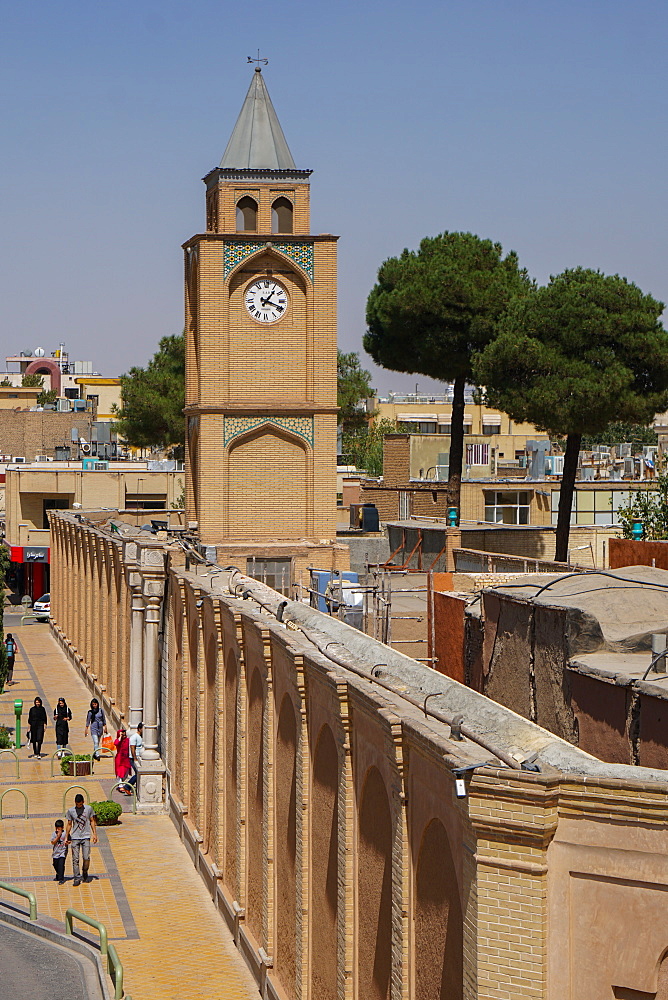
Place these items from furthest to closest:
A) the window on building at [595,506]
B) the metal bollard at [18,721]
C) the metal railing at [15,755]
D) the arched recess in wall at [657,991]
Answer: the window on building at [595,506] → the metal bollard at [18,721] → the metal railing at [15,755] → the arched recess in wall at [657,991]

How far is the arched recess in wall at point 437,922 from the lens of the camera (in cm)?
989

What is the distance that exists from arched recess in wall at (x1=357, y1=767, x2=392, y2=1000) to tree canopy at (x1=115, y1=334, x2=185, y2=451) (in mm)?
52458

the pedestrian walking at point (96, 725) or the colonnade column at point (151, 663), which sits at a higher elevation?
the colonnade column at point (151, 663)

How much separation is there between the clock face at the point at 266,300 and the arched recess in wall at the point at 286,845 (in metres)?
17.8

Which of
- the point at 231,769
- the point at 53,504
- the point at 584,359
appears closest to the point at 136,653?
the point at 231,769

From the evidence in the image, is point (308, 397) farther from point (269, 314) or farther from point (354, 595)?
point (354, 595)

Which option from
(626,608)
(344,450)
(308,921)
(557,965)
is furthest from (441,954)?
(344,450)

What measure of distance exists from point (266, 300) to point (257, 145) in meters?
3.72

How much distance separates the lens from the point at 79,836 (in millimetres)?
19984

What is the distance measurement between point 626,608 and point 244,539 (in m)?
19.1

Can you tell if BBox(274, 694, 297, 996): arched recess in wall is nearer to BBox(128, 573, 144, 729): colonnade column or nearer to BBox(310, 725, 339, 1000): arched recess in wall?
BBox(310, 725, 339, 1000): arched recess in wall

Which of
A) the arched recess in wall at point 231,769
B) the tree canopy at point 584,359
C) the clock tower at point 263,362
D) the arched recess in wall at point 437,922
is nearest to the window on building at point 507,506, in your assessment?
the tree canopy at point 584,359

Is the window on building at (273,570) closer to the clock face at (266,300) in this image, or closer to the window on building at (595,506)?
the clock face at (266,300)

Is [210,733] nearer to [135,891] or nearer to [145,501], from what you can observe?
[135,891]
